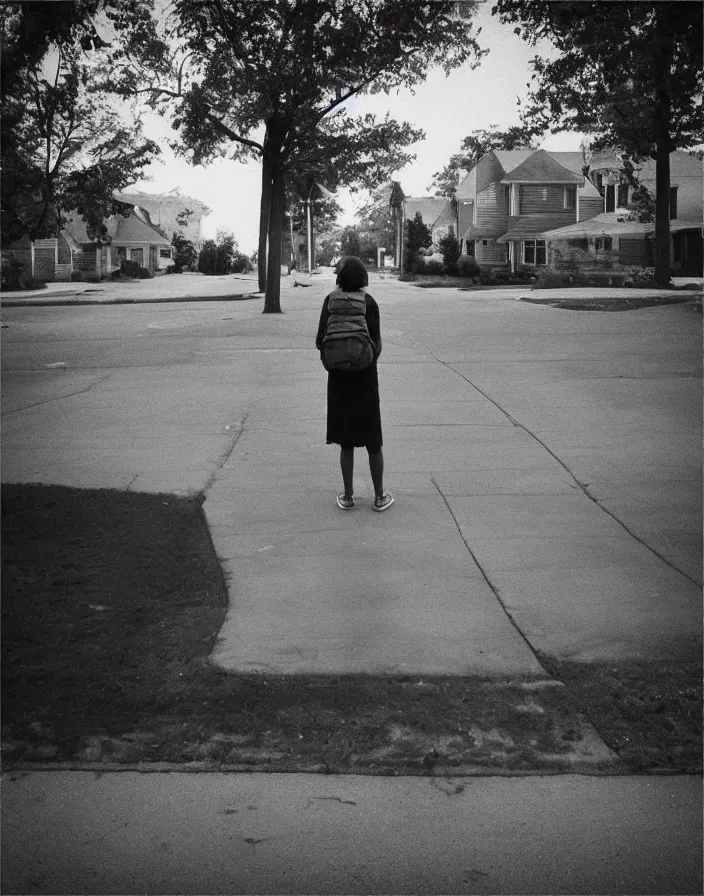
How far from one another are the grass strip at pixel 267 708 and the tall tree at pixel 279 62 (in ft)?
47.9

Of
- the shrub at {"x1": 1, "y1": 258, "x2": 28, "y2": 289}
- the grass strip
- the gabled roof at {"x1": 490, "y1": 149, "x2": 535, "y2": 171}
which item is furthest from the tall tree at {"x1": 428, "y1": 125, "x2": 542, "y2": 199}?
the grass strip

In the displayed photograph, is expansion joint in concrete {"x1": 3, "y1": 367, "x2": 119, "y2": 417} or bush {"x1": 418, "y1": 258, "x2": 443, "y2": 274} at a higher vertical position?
bush {"x1": 418, "y1": 258, "x2": 443, "y2": 274}

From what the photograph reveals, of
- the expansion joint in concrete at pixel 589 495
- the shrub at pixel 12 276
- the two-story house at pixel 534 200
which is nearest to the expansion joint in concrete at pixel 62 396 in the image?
the expansion joint in concrete at pixel 589 495

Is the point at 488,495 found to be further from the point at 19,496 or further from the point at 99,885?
the point at 99,885

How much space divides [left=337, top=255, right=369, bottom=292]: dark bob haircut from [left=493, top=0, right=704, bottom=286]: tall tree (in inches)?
231

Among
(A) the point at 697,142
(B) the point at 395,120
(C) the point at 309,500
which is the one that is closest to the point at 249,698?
(C) the point at 309,500

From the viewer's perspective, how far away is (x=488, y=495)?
764 cm

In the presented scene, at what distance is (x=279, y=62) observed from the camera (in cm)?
2517

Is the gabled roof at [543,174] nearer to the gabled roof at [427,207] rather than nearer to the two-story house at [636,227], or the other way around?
the two-story house at [636,227]

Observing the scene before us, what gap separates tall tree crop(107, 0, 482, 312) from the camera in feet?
65.9

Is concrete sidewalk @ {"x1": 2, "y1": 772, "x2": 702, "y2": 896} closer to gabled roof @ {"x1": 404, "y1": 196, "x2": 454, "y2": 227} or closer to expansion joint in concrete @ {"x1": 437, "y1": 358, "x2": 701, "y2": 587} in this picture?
expansion joint in concrete @ {"x1": 437, "y1": 358, "x2": 701, "y2": 587}

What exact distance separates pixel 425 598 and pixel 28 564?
238 centimetres

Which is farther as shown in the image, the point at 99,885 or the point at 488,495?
the point at 488,495

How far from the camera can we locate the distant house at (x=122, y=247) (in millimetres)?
65000
